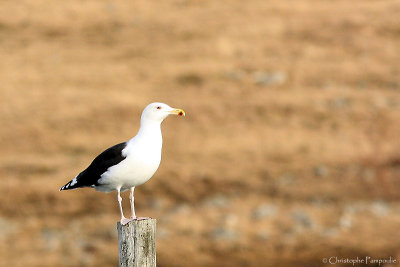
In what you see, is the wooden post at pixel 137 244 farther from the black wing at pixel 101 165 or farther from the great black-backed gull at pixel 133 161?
the black wing at pixel 101 165

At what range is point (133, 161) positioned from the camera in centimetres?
870

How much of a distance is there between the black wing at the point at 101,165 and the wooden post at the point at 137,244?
3.64ft

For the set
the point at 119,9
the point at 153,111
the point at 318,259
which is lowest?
the point at 153,111

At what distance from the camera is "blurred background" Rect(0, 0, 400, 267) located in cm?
2711

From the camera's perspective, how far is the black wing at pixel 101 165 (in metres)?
9.01

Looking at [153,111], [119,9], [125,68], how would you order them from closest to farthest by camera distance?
[153,111] → [125,68] → [119,9]

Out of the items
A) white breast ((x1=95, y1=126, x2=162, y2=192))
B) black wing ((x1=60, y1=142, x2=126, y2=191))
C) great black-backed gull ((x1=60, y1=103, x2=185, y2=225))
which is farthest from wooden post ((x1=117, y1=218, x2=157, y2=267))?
black wing ((x1=60, y1=142, x2=126, y2=191))

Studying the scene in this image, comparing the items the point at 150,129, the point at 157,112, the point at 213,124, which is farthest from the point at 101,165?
the point at 213,124

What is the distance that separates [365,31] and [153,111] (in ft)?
124

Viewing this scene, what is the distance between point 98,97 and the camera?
3722cm

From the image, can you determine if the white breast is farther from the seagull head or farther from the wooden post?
the wooden post

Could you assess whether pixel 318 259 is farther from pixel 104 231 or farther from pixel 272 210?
pixel 104 231

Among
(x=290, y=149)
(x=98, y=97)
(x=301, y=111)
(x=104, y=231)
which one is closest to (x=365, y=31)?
(x=301, y=111)

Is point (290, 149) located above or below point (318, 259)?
above
